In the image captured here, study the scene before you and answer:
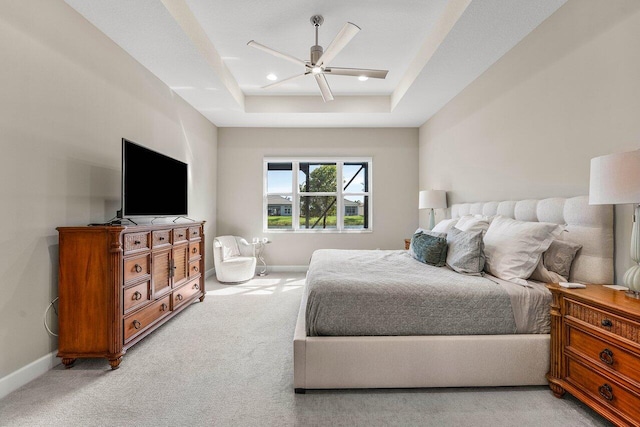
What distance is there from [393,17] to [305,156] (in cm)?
287

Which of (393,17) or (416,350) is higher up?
(393,17)

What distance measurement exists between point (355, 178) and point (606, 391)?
4428 mm

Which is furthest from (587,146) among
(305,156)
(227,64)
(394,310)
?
(305,156)

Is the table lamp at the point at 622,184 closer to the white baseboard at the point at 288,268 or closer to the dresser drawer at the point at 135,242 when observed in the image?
the dresser drawer at the point at 135,242

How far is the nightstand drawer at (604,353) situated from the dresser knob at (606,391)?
10 cm

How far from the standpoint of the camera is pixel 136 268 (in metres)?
2.29

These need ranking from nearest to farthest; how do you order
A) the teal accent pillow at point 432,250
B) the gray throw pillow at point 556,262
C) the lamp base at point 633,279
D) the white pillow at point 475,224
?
the lamp base at point 633,279 → the gray throw pillow at point 556,262 → the teal accent pillow at point 432,250 → the white pillow at point 475,224

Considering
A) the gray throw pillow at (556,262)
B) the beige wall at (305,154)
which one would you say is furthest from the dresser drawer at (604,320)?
the beige wall at (305,154)

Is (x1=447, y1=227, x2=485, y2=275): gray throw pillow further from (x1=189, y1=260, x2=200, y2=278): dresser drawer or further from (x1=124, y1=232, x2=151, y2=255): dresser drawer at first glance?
(x1=189, y1=260, x2=200, y2=278): dresser drawer

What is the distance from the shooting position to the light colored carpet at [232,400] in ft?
5.05

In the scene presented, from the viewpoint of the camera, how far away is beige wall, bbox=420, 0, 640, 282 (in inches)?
70.2

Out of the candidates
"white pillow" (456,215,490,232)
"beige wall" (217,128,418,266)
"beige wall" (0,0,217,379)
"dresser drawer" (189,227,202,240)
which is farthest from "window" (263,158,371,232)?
"beige wall" (0,0,217,379)

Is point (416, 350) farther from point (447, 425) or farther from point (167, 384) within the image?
point (167, 384)

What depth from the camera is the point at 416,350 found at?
174 centimetres
